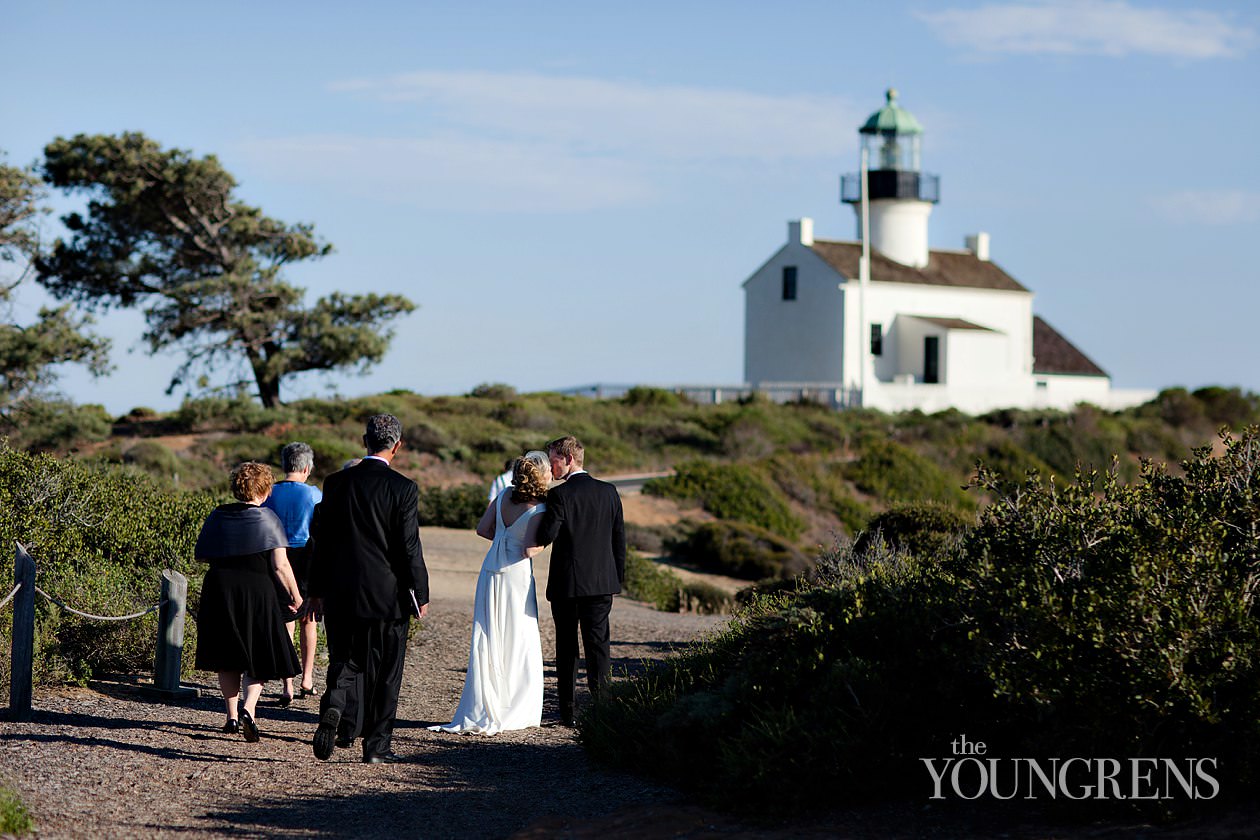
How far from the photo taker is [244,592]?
7816 mm

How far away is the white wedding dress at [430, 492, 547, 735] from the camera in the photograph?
8359 millimetres

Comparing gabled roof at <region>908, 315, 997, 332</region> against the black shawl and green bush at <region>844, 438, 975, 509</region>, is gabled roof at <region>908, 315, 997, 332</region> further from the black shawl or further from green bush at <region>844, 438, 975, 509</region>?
the black shawl

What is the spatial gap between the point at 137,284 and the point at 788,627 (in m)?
31.3

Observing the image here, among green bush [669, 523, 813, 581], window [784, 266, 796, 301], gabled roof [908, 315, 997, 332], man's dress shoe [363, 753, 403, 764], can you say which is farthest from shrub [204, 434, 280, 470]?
gabled roof [908, 315, 997, 332]

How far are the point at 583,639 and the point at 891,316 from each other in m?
→ 41.2

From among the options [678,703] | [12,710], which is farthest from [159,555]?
[678,703]

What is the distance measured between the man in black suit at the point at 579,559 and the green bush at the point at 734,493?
16.2m

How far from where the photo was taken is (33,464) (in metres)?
11.5

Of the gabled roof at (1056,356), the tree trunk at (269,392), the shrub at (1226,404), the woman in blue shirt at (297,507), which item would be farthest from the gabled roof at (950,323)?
the woman in blue shirt at (297,507)

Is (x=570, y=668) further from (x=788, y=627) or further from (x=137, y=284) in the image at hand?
(x=137, y=284)

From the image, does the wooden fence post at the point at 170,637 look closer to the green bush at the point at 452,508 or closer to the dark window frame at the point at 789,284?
the green bush at the point at 452,508

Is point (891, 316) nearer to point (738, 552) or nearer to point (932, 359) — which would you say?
point (932, 359)

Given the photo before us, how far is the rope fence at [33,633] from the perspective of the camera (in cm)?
829

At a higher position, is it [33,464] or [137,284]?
[137,284]
